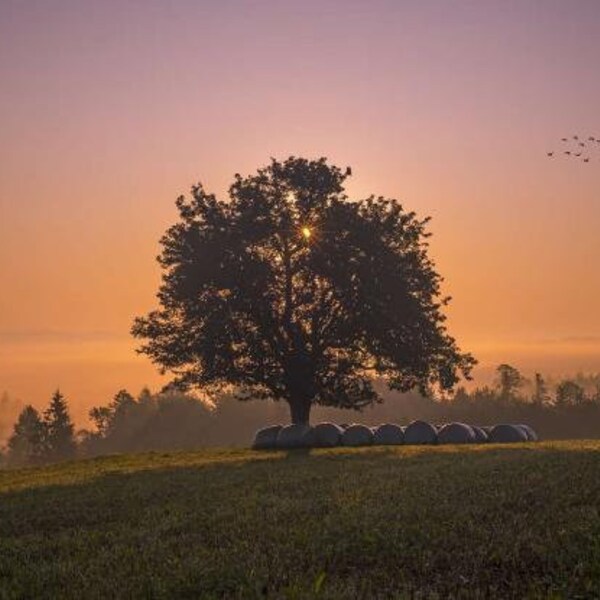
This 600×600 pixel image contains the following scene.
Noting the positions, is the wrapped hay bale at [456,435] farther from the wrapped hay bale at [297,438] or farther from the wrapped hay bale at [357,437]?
the wrapped hay bale at [297,438]

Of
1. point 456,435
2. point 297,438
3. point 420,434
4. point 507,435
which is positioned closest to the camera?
point 297,438

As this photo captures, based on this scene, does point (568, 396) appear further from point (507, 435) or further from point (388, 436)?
point (388, 436)

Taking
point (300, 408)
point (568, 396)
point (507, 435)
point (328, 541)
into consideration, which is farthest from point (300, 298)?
point (568, 396)

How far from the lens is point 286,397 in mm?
65188

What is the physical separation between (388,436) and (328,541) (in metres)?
47.7

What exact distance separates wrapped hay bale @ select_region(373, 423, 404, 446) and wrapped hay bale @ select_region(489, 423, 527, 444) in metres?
7.43

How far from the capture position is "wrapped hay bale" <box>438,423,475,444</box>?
5944 cm

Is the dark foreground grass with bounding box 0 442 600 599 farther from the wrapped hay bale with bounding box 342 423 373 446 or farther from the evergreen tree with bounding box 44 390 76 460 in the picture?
the evergreen tree with bounding box 44 390 76 460

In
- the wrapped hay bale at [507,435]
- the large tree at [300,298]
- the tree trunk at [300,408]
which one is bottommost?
the wrapped hay bale at [507,435]

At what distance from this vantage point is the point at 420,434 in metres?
60.2

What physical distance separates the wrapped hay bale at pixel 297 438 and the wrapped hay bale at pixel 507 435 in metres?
14.5

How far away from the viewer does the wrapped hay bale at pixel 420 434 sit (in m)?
59.8

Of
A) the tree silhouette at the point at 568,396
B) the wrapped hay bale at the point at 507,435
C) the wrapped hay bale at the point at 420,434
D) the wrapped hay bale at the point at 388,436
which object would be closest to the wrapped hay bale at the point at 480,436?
the wrapped hay bale at the point at 507,435

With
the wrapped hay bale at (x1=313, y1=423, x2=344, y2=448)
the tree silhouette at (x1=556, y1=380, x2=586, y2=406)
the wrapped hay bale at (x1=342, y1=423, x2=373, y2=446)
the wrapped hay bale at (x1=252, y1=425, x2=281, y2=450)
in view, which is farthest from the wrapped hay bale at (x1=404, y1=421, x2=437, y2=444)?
the tree silhouette at (x1=556, y1=380, x2=586, y2=406)
